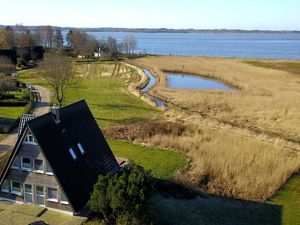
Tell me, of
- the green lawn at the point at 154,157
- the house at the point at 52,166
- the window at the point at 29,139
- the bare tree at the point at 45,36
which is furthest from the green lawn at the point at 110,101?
the bare tree at the point at 45,36

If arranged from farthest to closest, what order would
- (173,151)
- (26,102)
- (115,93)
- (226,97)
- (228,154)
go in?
(115,93) → (226,97) → (26,102) → (173,151) → (228,154)

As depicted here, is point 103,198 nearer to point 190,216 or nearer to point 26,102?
point 190,216

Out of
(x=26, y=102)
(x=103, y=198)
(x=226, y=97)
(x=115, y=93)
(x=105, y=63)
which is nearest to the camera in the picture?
(x=103, y=198)

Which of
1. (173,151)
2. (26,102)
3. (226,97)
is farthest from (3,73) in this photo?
(173,151)

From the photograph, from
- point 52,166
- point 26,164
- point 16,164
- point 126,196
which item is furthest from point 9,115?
point 126,196

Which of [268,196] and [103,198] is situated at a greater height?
[103,198]

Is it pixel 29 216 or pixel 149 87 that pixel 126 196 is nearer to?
pixel 29 216

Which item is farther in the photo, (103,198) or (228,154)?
(228,154)

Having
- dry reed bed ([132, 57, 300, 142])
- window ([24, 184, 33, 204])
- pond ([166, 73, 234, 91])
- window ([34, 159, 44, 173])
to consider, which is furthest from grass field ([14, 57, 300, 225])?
pond ([166, 73, 234, 91])

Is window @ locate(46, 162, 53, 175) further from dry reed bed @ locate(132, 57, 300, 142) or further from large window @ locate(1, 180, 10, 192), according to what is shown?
dry reed bed @ locate(132, 57, 300, 142)
